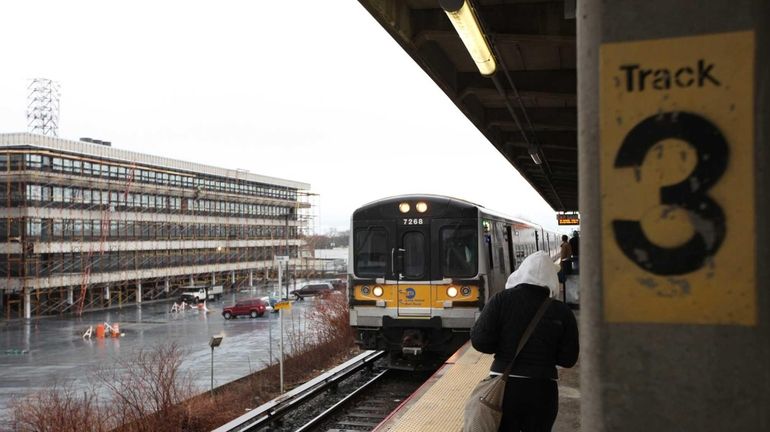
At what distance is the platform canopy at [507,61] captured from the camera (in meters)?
7.16

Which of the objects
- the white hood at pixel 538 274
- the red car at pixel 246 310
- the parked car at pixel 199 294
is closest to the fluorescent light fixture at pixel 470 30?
the white hood at pixel 538 274

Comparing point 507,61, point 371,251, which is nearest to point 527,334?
point 507,61

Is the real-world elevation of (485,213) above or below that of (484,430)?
above

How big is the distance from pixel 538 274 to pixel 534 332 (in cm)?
34

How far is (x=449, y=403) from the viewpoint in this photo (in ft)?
20.7

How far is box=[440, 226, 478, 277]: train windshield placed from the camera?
10.2 metres

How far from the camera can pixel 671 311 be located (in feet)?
6.53

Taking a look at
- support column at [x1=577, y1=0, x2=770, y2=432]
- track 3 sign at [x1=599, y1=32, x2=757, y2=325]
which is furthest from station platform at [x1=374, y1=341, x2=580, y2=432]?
track 3 sign at [x1=599, y1=32, x2=757, y2=325]

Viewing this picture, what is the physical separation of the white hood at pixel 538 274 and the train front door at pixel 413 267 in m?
6.70

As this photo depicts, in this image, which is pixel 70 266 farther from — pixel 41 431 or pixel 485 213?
pixel 485 213

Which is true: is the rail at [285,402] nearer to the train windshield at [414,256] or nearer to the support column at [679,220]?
the train windshield at [414,256]

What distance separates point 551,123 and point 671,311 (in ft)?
A: 34.8

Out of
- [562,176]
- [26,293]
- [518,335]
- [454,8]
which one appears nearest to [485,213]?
[454,8]

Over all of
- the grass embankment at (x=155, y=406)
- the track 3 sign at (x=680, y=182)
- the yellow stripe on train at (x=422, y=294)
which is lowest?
the grass embankment at (x=155, y=406)
